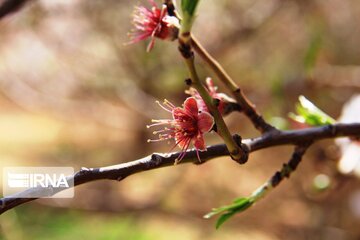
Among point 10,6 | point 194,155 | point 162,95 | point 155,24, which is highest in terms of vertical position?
point 162,95

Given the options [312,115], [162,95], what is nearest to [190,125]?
[312,115]

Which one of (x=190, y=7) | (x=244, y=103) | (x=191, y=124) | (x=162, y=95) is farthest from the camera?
(x=162, y=95)

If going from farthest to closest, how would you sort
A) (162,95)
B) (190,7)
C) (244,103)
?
(162,95) → (244,103) → (190,7)

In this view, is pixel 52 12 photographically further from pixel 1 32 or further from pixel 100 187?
pixel 100 187

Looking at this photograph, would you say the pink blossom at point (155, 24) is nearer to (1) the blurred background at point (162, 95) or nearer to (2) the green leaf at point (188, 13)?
(2) the green leaf at point (188, 13)

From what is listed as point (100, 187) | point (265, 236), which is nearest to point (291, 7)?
point (265, 236)

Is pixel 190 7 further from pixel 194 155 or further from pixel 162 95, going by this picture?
pixel 162 95

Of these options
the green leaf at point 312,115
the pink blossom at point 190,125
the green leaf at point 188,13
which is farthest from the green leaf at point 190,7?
the green leaf at point 312,115
